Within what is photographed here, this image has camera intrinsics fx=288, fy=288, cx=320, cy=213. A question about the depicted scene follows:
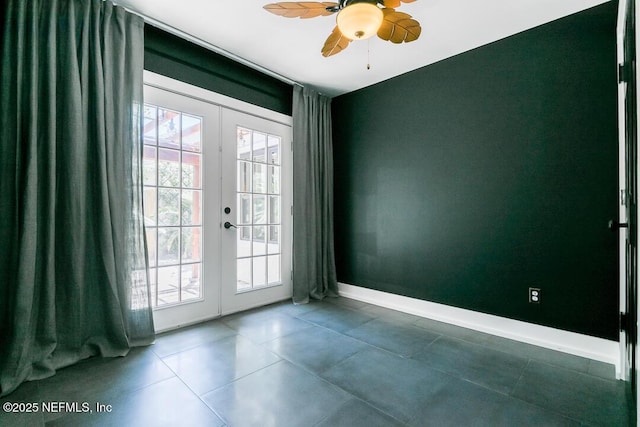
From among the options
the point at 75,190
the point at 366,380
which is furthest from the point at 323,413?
the point at 75,190

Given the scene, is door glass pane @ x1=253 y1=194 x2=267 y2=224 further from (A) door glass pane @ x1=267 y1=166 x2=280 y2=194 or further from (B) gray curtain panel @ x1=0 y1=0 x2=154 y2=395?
(B) gray curtain panel @ x1=0 y1=0 x2=154 y2=395

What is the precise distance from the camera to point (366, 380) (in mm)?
1810

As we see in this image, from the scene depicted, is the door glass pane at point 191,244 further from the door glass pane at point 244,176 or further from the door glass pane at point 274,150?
the door glass pane at point 274,150

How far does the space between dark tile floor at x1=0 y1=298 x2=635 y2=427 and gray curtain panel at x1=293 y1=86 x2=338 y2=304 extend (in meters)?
1.02

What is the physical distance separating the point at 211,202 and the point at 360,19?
2.06m

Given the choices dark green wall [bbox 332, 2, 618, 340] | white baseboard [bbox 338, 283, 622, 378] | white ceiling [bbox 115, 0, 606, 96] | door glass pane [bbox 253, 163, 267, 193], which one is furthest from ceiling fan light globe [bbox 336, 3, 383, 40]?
white baseboard [bbox 338, 283, 622, 378]

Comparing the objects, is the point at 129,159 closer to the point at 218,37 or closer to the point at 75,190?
the point at 75,190

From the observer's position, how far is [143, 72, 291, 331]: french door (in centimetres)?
251

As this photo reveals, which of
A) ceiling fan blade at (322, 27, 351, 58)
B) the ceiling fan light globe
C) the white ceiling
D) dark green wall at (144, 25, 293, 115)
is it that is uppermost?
the white ceiling

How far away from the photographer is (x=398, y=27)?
5.49ft

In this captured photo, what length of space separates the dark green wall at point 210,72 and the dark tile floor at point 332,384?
233 centimetres

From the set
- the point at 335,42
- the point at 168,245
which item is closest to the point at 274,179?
the point at 168,245

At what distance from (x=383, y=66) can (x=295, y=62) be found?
0.93m

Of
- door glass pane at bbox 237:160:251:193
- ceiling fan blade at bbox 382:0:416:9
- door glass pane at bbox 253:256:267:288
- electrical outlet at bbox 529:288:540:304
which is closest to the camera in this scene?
ceiling fan blade at bbox 382:0:416:9
